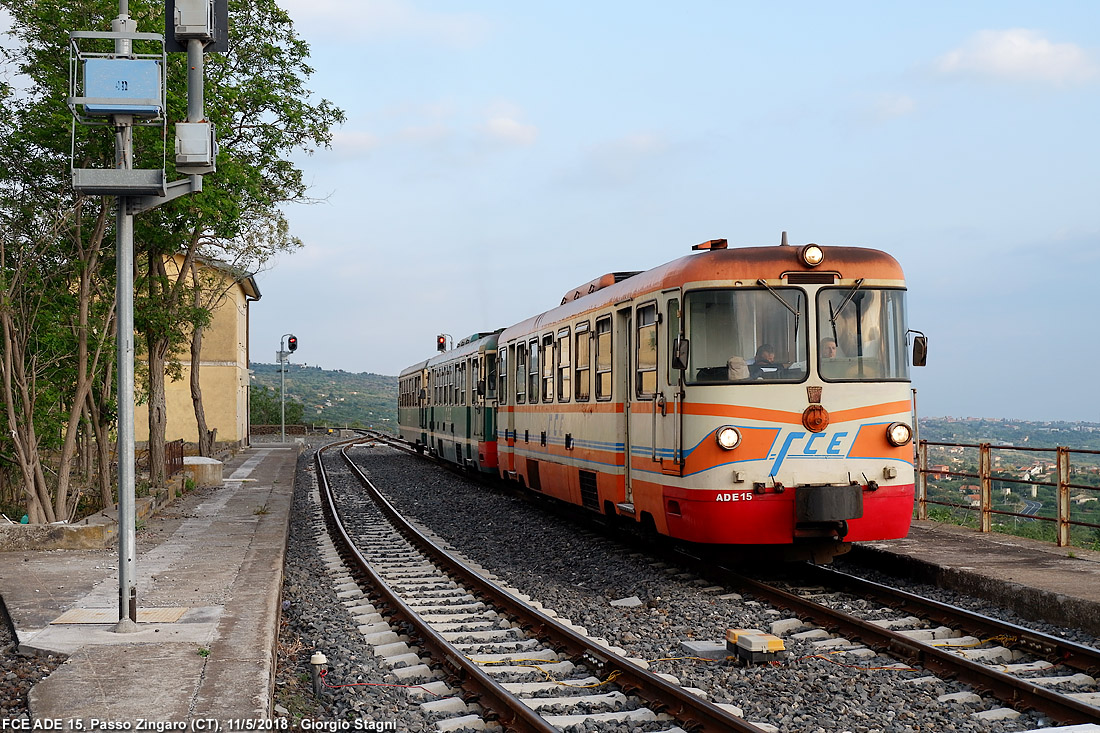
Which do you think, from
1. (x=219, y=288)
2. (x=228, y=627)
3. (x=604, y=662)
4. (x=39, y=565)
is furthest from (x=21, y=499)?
(x=604, y=662)

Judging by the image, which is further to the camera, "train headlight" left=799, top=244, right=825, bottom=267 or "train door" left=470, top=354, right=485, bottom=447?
"train door" left=470, top=354, right=485, bottom=447

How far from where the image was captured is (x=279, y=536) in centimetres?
→ 1388

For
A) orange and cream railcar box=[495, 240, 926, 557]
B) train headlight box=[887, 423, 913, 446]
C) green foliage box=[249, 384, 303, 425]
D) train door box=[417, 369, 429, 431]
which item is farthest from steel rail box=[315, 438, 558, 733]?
green foliage box=[249, 384, 303, 425]

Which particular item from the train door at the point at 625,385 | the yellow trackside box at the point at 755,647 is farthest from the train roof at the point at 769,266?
the yellow trackside box at the point at 755,647

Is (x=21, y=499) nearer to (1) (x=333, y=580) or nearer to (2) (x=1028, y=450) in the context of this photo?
(1) (x=333, y=580)

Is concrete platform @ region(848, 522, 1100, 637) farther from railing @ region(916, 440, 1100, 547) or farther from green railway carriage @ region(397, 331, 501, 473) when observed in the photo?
green railway carriage @ region(397, 331, 501, 473)

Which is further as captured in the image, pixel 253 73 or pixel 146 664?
pixel 253 73

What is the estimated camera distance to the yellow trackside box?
7.30 metres

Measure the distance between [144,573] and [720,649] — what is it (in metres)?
5.98

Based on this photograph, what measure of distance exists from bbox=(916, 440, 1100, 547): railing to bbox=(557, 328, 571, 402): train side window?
4.79 metres

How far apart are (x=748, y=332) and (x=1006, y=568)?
3337 millimetres


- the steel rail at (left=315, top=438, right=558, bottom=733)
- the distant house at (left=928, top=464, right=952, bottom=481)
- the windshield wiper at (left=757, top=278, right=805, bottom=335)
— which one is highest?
the windshield wiper at (left=757, top=278, right=805, bottom=335)

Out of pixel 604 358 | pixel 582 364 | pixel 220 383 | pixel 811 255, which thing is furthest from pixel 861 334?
pixel 220 383

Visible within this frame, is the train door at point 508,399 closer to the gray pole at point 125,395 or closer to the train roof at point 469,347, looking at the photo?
the train roof at point 469,347
